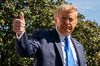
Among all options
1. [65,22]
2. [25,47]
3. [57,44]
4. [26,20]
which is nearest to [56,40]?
[57,44]

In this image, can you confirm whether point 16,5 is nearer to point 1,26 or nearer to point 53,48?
point 1,26

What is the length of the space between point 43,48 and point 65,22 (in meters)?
0.44

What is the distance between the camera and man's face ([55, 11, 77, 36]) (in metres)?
4.83

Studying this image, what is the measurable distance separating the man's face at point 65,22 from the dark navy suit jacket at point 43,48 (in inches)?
5.2

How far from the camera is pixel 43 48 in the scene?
4711mm

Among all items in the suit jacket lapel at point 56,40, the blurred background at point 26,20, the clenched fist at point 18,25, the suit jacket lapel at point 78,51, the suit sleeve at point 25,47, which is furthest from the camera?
the blurred background at point 26,20

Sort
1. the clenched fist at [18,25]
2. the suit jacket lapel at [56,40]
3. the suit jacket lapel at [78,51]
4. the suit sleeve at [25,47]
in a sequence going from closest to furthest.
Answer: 1. the clenched fist at [18,25]
2. the suit sleeve at [25,47]
3. the suit jacket lapel at [56,40]
4. the suit jacket lapel at [78,51]

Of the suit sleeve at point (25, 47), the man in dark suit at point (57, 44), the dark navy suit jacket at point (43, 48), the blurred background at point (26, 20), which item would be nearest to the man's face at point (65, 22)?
the man in dark suit at point (57, 44)

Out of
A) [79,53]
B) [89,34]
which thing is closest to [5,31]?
[89,34]

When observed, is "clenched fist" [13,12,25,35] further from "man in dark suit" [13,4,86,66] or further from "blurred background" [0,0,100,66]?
"blurred background" [0,0,100,66]

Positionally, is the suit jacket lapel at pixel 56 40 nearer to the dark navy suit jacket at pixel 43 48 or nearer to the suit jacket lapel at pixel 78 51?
the dark navy suit jacket at pixel 43 48

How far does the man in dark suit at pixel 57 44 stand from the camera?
4.59 meters

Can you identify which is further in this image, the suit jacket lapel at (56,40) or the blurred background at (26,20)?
the blurred background at (26,20)

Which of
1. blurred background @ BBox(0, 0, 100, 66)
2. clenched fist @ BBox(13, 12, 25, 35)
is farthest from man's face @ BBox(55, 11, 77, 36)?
blurred background @ BBox(0, 0, 100, 66)
